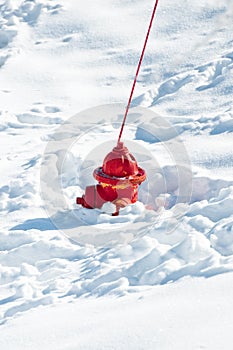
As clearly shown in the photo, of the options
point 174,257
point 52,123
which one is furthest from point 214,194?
point 52,123

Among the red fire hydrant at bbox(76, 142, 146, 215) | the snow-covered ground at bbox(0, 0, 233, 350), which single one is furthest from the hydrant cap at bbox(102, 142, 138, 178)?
the snow-covered ground at bbox(0, 0, 233, 350)

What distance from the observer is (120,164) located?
4.26 metres

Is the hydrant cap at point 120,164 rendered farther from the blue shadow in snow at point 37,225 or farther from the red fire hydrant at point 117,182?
the blue shadow in snow at point 37,225

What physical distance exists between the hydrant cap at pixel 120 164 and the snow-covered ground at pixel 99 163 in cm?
26

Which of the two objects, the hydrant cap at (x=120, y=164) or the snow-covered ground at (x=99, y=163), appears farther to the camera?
the hydrant cap at (x=120, y=164)

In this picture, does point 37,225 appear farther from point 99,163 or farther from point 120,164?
point 99,163

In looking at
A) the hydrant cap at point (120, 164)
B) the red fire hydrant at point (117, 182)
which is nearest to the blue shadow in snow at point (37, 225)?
the red fire hydrant at point (117, 182)

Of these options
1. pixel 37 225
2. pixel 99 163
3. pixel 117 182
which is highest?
pixel 117 182

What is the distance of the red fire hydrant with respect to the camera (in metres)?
4.26

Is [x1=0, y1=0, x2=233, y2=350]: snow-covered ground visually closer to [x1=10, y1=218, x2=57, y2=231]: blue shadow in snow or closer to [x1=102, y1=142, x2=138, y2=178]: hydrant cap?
[x1=10, y1=218, x2=57, y2=231]: blue shadow in snow

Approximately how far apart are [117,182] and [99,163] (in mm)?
849

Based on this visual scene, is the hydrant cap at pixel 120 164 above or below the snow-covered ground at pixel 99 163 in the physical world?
above

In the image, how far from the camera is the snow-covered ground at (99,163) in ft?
9.41

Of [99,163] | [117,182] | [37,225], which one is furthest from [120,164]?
[99,163]
